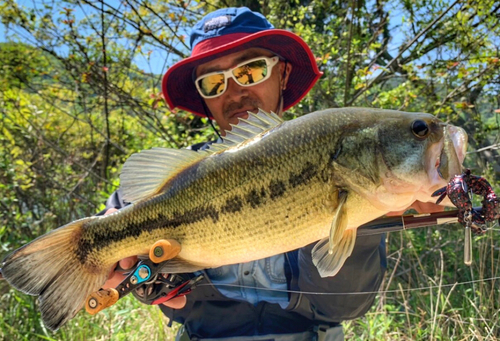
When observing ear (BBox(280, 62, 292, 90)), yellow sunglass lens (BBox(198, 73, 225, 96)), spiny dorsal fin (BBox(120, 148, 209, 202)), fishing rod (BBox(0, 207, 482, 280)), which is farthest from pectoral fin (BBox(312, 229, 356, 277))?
ear (BBox(280, 62, 292, 90))

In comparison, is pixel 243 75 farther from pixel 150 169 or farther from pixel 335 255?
A: pixel 335 255

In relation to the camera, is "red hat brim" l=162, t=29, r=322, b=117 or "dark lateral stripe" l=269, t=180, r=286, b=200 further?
"red hat brim" l=162, t=29, r=322, b=117

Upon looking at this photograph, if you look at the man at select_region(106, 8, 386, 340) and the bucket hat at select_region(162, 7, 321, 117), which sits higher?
the bucket hat at select_region(162, 7, 321, 117)

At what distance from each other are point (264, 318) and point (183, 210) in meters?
0.82

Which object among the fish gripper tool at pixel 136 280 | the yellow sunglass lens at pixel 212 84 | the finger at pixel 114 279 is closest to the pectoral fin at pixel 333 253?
the fish gripper tool at pixel 136 280

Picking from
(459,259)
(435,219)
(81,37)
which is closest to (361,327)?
(459,259)

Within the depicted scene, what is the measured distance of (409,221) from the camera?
4.20 ft

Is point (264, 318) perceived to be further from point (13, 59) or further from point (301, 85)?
point (13, 59)

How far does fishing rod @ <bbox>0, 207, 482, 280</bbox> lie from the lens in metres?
1.23

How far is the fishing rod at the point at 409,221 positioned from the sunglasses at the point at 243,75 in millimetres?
1300

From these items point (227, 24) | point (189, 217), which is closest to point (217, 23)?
point (227, 24)

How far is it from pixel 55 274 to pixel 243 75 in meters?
1.51

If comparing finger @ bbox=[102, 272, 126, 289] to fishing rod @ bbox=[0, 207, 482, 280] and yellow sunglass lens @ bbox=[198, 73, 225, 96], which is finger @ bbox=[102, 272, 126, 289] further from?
yellow sunglass lens @ bbox=[198, 73, 225, 96]

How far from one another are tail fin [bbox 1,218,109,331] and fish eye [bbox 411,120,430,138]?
1.26m
